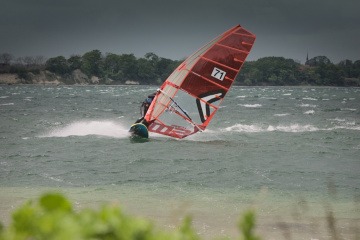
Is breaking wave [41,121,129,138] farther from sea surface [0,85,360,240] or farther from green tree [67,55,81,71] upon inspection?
green tree [67,55,81,71]

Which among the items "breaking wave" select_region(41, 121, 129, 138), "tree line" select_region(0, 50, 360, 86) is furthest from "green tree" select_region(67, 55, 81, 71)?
"breaking wave" select_region(41, 121, 129, 138)

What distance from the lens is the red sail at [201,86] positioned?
20156mm

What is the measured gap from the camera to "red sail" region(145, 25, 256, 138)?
20.2 m

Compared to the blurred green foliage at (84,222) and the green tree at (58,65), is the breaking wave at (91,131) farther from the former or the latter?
the green tree at (58,65)

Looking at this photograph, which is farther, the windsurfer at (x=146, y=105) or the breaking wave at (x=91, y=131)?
the breaking wave at (x=91, y=131)

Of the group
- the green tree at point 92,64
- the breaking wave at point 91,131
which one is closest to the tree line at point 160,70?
the green tree at point 92,64

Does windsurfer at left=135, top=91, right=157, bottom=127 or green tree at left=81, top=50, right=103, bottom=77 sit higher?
windsurfer at left=135, top=91, right=157, bottom=127

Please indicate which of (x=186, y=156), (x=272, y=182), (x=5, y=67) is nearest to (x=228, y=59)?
(x=186, y=156)

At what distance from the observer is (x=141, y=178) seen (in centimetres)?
1216

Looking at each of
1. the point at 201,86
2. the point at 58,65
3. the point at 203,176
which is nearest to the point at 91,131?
the point at 201,86

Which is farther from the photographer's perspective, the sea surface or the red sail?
the red sail

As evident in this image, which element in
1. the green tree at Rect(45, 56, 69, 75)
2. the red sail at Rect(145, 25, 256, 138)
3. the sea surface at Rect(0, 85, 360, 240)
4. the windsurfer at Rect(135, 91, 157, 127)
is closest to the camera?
the sea surface at Rect(0, 85, 360, 240)

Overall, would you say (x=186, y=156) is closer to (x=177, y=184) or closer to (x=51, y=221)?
(x=177, y=184)

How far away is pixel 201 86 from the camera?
66.3 feet
